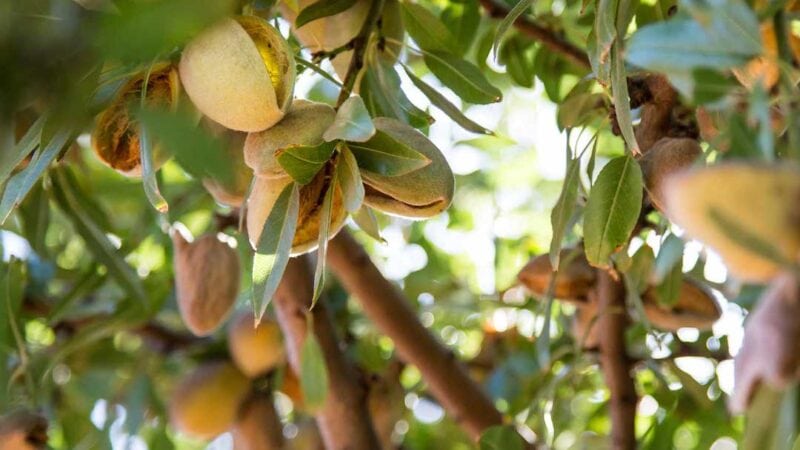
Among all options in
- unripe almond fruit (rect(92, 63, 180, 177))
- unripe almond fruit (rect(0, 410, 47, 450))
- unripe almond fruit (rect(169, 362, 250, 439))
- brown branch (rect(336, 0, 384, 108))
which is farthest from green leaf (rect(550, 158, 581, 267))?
unripe almond fruit (rect(169, 362, 250, 439))

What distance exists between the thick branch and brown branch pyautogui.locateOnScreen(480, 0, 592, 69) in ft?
0.94

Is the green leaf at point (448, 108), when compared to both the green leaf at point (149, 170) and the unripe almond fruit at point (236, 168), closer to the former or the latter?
the unripe almond fruit at point (236, 168)

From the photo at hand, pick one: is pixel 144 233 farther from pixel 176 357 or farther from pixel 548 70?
pixel 548 70

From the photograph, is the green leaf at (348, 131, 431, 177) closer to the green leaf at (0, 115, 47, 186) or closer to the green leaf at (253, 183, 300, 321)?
the green leaf at (253, 183, 300, 321)

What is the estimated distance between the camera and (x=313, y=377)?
42.0 inches

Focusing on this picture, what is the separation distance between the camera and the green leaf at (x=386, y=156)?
2.53ft

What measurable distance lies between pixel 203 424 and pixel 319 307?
271 mm

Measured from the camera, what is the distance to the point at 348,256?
1312mm

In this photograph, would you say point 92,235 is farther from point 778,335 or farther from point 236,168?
point 778,335

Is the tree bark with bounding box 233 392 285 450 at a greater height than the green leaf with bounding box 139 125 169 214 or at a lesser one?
lesser

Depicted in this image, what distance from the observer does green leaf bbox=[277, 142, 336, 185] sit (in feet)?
2.53

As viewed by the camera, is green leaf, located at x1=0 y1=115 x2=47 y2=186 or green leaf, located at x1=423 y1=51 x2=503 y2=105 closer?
green leaf, located at x1=0 y1=115 x2=47 y2=186

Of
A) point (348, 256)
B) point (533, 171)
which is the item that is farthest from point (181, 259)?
point (533, 171)

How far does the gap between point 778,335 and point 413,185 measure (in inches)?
14.5
